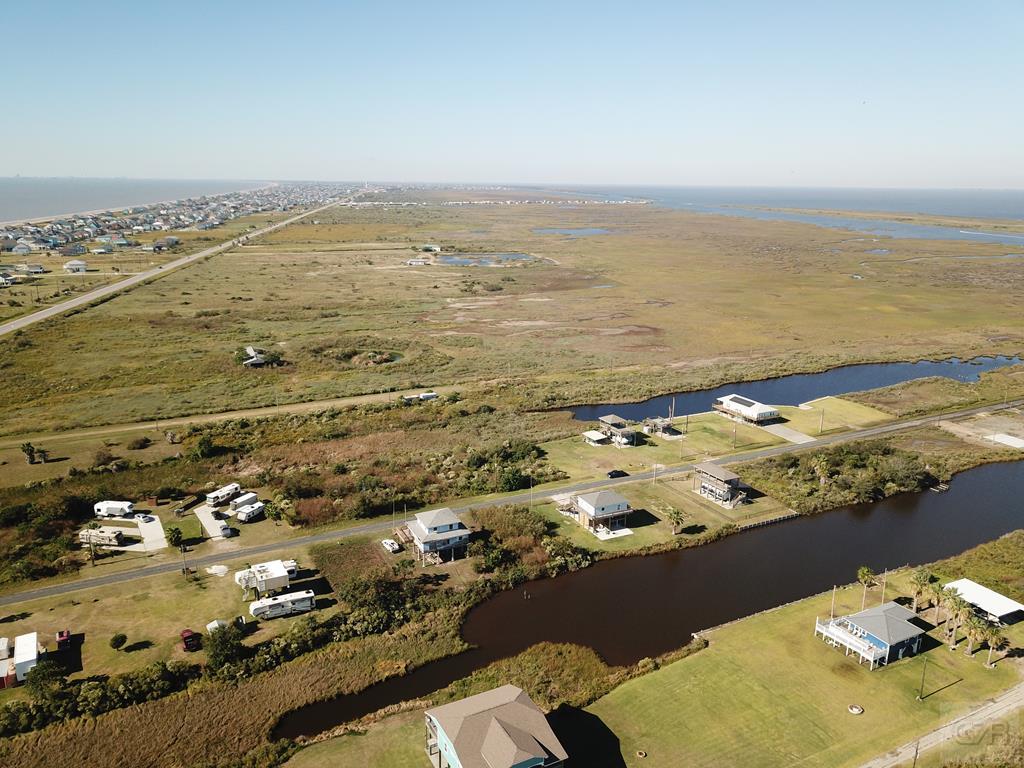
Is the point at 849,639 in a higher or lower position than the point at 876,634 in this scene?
lower

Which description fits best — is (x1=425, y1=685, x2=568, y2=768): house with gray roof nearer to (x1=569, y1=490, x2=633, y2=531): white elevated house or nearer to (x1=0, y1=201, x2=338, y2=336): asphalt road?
(x1=569, y1=490, x2=633, y2=531): white elevated house

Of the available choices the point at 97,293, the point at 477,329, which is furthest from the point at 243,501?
the point at 97,293

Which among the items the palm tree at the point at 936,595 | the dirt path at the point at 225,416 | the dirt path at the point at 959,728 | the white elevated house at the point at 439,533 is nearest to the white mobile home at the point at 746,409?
the palm tree at the point at 936,595

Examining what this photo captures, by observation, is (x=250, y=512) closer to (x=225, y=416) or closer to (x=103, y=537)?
(x=103, y=537)

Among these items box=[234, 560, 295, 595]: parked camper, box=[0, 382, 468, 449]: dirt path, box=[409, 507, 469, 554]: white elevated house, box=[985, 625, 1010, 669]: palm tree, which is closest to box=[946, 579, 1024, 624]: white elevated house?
box=[985, 625, 1010, 669]: palm tree

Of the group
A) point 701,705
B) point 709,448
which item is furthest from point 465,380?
point 701,705
